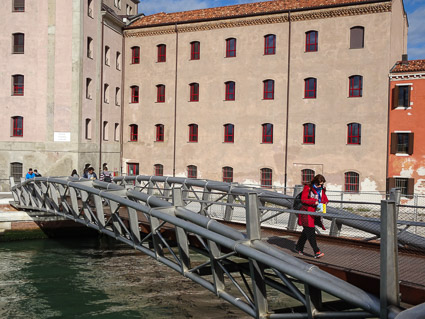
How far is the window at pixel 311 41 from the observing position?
86.6ft

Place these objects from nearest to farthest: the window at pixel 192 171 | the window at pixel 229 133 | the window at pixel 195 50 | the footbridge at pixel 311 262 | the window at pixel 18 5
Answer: the footbridge at pixel 311 262, the window at pixel 18 5, the window at pixel 229 133, the window at pixel 195 50, the window at pixel 192 171

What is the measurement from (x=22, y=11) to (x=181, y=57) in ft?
31.6

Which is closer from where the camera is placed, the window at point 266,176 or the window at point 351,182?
the window at point 351,182

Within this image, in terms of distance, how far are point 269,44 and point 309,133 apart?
19.0 feet

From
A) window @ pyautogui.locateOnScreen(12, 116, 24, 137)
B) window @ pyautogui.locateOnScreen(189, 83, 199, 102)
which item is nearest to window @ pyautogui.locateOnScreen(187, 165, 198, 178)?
window @ pyautogui.locateOnScreen(189, 83, 199, 102)

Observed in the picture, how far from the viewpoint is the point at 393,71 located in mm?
24484

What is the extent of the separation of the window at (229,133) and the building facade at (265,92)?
0.22 feet

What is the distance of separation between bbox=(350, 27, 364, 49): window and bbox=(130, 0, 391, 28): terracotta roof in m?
1.44

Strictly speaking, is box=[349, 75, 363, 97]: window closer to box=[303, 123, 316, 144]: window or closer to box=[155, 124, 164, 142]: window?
box=[303, 123, 316, 144]: window

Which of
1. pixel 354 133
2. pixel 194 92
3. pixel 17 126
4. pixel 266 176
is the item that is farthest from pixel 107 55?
pixel 354 133

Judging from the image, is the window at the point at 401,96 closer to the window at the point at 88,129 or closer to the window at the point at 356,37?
the window at the point at 356,37

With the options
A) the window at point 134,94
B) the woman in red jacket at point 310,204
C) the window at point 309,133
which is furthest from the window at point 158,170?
the woman in red jacket at point 310,204

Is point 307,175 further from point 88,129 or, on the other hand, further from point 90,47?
point 90,47

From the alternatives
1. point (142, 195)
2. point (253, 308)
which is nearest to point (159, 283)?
point (142, 195)
